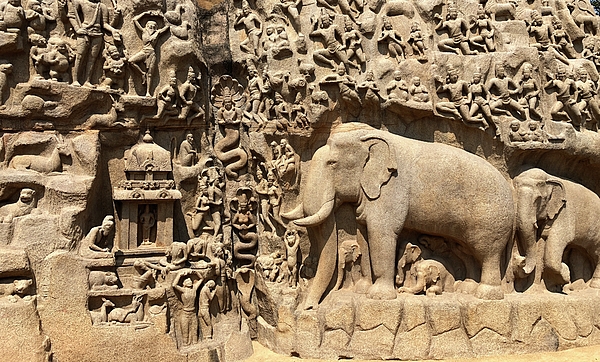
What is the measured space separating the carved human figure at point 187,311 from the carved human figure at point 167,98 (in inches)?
94.2

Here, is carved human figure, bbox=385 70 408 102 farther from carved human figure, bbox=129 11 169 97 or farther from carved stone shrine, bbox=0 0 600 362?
carved human figure, bbox=129 11 169 97

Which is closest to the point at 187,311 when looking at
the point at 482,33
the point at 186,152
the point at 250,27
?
the point at 186,152

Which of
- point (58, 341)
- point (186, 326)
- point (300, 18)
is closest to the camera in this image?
point (58, 341)

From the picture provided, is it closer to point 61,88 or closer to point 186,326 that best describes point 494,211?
point 186,326

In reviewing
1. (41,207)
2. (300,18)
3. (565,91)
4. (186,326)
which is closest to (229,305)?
(186,326)

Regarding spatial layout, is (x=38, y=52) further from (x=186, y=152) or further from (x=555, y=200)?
(x=555, y=200)

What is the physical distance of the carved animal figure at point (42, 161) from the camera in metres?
7.72

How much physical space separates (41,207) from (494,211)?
6.41 metres

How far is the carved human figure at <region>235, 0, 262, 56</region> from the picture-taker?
8.88 meters

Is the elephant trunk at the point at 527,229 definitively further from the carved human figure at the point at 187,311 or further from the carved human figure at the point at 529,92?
the carved human figure at the point at 187,311

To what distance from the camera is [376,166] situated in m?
8.12

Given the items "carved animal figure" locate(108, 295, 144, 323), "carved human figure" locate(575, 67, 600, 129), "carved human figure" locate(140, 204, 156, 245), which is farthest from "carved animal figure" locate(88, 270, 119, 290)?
"carved human figure" locate(575, 67, 600, 129)

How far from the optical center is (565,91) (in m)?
8.71

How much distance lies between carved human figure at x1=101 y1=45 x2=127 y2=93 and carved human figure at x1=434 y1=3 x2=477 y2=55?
4884mm
